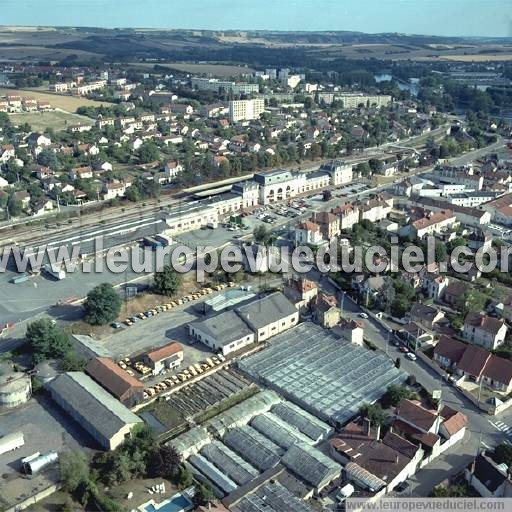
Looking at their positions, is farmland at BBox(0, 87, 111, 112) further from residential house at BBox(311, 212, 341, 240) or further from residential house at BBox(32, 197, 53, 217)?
residential house at BBox(311, 212, 341, 240)

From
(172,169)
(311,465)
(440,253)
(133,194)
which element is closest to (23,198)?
(133,194)

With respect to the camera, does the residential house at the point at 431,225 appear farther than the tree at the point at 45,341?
Yes

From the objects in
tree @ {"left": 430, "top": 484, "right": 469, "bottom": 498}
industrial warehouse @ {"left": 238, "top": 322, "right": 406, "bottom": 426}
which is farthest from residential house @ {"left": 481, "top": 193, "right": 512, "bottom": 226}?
tree @ {"left": 430, "top": 484, "right": 469, "bottom": 498}

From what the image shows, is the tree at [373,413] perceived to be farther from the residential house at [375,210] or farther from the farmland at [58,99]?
the farmland at [58,99]

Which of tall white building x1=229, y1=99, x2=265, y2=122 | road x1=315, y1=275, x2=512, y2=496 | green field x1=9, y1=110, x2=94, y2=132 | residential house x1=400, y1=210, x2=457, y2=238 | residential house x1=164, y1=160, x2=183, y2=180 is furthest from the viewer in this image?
tall white building x1=229, y1=99, x2=265, y2=122

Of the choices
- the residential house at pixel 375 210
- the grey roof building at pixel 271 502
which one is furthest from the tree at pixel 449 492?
the residential house at pixel 375 210

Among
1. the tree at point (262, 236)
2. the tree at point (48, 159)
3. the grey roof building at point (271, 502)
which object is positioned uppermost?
the tree at point (48, 159)

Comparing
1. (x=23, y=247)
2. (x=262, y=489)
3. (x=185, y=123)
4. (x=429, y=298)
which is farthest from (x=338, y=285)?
(x=185, y=123)
